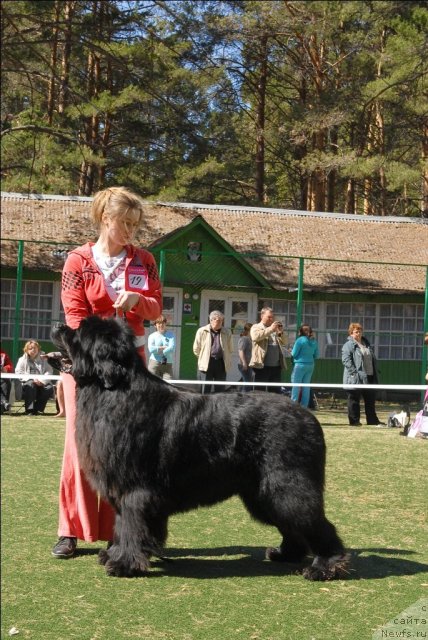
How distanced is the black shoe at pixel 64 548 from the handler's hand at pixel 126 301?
1.33 m

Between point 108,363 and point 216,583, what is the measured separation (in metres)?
1.24

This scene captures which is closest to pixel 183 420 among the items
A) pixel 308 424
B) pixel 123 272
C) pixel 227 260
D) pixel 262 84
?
pixel 308 424

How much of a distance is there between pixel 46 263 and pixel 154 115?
1521cm

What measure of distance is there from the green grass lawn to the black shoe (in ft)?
0.16

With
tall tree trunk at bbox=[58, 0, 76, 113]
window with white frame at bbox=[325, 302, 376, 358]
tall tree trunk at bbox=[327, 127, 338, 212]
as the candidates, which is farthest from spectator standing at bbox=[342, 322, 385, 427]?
tall tree trunk at bbox=[58, 0, 76, 113]

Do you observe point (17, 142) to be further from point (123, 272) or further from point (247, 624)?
point (247, 624)

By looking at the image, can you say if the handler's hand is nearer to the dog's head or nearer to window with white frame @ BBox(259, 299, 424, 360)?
the dog's head

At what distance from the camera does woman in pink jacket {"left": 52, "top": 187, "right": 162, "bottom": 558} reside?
4.71 m

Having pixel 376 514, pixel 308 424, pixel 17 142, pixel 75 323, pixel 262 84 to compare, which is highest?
pixel 262 84

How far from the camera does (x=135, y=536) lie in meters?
4.39

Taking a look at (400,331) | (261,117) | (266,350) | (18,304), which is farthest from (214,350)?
(400,331)

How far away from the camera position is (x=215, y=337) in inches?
589

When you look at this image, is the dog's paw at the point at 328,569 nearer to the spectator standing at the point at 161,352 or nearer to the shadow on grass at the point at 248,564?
the shadow on grass at the point at 248,564

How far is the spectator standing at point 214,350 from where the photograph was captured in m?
14.8
